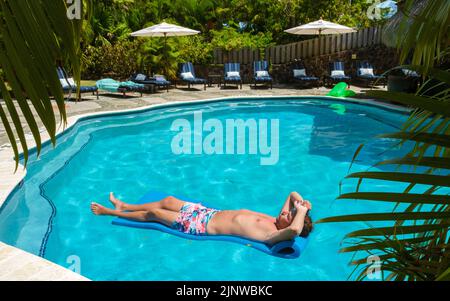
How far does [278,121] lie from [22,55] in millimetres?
11468

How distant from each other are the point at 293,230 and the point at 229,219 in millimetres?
858

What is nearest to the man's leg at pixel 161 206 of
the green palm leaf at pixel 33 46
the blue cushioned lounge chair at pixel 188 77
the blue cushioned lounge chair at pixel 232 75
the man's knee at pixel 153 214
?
the man's knee at pixel 153 214

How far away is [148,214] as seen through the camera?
5.18m

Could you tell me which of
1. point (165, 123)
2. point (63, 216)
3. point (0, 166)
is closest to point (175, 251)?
point (63, 216)

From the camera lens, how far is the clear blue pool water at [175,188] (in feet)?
15.2

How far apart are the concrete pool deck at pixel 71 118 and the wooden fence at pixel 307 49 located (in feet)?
6.76

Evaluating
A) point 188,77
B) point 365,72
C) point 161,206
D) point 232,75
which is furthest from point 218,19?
point 161,206

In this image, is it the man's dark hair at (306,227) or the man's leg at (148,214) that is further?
the man's leg at (148,214)

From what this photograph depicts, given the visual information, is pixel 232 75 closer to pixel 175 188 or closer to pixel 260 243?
pixel 175 188

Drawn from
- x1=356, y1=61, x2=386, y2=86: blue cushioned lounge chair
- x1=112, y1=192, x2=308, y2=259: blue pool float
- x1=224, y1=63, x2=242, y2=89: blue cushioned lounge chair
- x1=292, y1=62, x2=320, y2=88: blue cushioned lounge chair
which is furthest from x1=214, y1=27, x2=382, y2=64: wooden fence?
x1=112, y1=192, x2=308, y2=259: blue pool float

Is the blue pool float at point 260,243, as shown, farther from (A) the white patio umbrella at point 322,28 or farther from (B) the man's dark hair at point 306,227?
(A) the white patio umbrella at point 322,28

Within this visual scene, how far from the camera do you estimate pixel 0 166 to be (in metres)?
6.04
